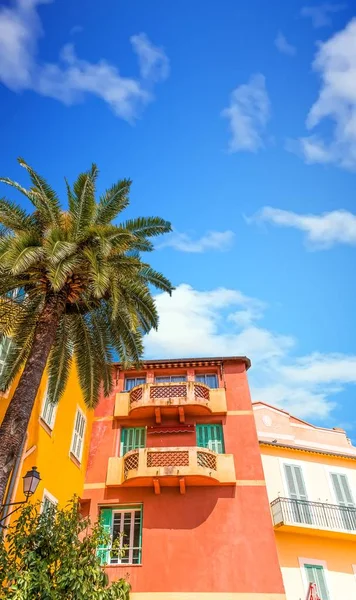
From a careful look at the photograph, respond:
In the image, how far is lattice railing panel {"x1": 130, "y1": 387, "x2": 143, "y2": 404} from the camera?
787 inches

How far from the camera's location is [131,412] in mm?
19812

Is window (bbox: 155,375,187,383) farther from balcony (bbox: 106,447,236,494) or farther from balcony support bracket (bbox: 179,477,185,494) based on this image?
balcony support bracket (bbox: 179,477,185,494)

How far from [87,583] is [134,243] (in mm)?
8819

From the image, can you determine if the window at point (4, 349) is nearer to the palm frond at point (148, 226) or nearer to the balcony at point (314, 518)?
the palm frond at point (148, 226)

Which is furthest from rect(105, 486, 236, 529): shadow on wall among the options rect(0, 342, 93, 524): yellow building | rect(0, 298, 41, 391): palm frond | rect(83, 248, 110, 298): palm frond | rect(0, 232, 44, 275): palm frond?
rect(0, 232, 44, 275): palm frond

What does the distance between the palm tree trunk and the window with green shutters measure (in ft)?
43.0

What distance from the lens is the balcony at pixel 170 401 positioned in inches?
768

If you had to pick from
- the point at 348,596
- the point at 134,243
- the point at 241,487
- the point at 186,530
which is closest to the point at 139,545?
the point at 186,530

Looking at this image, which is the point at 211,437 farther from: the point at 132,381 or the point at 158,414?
the point at 132,381

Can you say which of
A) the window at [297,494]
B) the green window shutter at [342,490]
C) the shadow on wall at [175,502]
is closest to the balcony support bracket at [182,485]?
the shadow on wall at [175,502]

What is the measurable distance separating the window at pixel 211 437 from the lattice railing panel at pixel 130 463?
290 centimetres

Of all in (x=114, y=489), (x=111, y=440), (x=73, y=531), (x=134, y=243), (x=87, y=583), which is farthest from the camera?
(x=111, y=440)

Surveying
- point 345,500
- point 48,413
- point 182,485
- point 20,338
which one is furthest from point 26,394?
point 345,500

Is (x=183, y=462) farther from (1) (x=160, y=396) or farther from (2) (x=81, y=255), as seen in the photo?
(2) (x=81, y=255)
